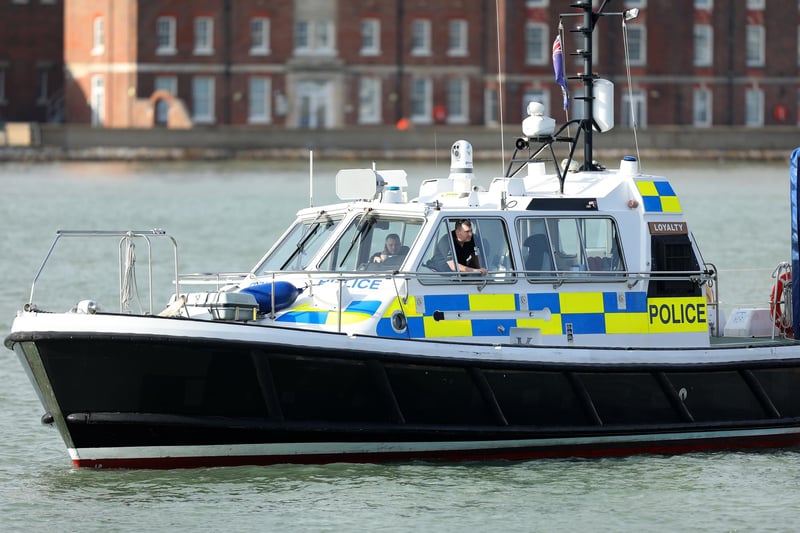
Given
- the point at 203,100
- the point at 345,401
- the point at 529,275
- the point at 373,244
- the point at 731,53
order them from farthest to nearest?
the point at 731,53 < the point at 203,100 < the point at 373,244 < the point at 529,275 < the point at 345,401

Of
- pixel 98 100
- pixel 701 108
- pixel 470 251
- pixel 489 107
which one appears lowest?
pixel 470 251

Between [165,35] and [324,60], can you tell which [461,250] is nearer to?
[324,60]

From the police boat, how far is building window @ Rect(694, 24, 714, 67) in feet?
209

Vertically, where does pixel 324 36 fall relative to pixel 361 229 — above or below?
above

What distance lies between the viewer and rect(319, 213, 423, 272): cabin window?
12641mm

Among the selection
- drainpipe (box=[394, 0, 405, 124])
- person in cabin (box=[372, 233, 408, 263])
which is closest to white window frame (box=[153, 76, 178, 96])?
drainpipe (box=[394, 0, 405, 124])

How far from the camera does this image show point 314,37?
236ft

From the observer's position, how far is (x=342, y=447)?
40.2 ft

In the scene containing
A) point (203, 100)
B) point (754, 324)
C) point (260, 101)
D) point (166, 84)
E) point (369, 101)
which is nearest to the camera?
point (754, 324)

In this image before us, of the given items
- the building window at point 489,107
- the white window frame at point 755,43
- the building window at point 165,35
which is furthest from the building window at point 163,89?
the white window frame at point 755,43

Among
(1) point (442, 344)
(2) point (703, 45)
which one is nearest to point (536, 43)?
(2) point (703, 45)

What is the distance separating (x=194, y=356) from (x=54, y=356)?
1064 millimetres

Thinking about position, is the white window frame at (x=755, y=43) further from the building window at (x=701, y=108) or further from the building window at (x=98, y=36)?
the building window at (x=98, y=36)

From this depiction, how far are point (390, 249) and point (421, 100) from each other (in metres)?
60.6
